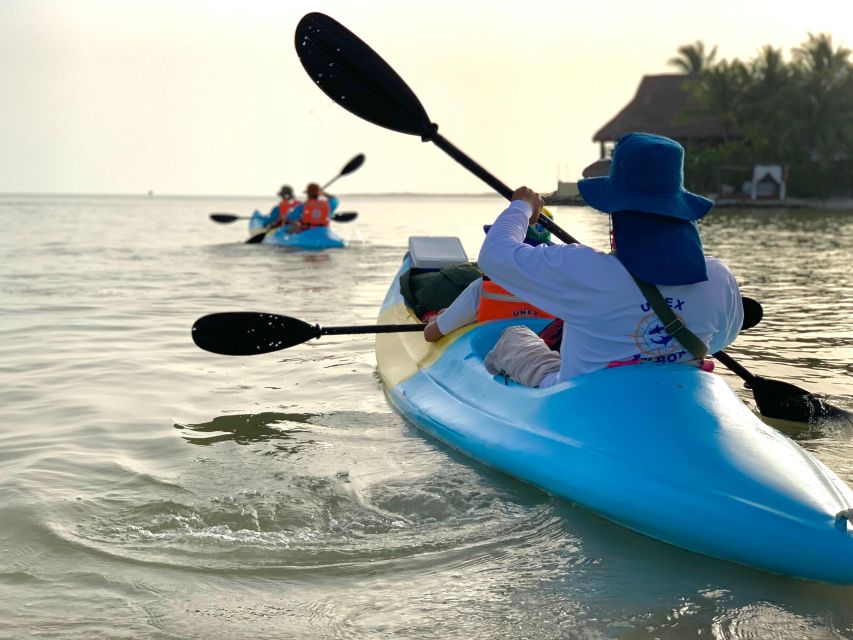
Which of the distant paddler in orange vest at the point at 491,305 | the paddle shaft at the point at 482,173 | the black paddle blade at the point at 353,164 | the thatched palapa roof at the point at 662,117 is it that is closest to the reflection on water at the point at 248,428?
the distant paddler in orange vest at the point at 491,305

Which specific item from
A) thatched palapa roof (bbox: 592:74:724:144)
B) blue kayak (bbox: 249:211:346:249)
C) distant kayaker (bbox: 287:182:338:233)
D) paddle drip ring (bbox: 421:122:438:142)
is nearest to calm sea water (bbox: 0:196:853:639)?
paddle drip ring (bbox: 421:122:438:142)

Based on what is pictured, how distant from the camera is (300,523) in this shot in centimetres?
309

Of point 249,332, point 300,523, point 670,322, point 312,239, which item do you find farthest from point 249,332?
point 312,239

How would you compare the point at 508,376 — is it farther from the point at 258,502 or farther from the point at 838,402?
the point at 838,402

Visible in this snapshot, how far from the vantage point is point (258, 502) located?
330cm

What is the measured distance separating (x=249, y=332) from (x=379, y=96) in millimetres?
1353

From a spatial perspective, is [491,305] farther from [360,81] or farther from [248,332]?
[248,332]

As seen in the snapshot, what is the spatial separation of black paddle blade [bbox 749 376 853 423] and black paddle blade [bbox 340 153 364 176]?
1234 cm

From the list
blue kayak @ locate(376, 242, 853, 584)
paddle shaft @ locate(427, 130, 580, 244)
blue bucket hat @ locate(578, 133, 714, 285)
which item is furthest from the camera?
paddle shaft @ locate(427, 130, 580, 244)

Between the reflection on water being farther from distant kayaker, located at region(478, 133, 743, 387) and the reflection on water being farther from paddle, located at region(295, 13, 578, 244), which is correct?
distant kayaker, located at region(478, 133, 743, 387)

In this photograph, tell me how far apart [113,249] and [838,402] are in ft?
45.0

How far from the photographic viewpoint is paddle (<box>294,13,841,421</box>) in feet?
14.1

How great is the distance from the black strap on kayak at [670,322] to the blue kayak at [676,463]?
0.09 metres

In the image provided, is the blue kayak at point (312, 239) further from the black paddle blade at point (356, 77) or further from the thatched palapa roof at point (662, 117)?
the thatched palapa roof at point (662, 117)
